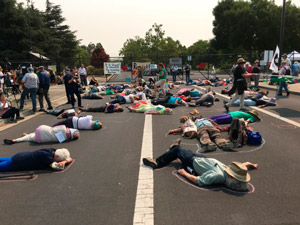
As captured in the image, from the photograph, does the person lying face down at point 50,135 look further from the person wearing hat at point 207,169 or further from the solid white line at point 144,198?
the person wearing hat at point 207,169

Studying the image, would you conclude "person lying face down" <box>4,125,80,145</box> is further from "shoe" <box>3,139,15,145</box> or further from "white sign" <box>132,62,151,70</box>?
"white sign" <box>132,62,151,70</box>

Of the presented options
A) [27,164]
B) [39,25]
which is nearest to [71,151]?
[27,164]

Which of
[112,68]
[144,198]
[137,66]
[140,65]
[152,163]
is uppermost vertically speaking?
[140,65]

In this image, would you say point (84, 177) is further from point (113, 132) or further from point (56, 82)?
point (56, 82)

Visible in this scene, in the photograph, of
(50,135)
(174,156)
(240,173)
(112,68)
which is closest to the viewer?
(240,173)

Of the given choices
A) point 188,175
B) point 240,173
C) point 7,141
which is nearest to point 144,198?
point 188,175

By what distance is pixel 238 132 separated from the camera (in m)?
6.20

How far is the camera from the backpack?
6137 mm

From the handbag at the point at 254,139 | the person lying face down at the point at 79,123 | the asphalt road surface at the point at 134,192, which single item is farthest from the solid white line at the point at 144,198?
the person lying face down at the point at 79,123

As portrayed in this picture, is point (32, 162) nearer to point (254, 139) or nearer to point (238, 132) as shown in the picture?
point (238, 132)

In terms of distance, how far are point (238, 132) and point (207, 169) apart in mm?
2188

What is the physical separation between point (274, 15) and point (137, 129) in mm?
50699

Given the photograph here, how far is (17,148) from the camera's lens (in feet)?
21.2

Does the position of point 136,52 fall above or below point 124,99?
above
